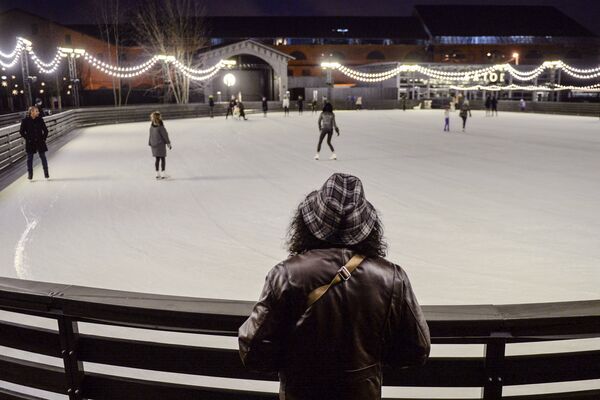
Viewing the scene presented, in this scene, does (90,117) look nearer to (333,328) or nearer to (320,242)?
(320,242)

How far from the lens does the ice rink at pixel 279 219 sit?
5.90 metres

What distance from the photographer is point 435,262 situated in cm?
638

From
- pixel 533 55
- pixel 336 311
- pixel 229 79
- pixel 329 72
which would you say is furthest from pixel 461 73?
pixel 336 311

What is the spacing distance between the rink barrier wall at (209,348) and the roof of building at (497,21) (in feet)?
219

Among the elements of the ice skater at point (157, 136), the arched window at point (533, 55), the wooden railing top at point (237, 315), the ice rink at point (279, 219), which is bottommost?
the ice rink at point (279, 219)

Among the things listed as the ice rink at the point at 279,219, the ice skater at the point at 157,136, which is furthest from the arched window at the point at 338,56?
the ice skater at the point at 157,136

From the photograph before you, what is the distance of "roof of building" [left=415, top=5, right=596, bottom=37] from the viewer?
6450 cm

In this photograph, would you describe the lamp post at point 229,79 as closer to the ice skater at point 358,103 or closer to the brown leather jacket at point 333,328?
the ice skater at point 358,103

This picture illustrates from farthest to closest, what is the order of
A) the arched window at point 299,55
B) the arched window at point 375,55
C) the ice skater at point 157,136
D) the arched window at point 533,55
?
the arched window at point 533,55 < the arched window at point 375,55 < the arched window at point 299,55 < the ice skater at point 157,136

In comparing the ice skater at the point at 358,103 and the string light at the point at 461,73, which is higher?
the string light at the point at 461,73

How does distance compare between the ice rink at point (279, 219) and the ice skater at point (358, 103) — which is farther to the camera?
the ice skater at point (358, 103)

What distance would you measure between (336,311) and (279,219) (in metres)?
6.82

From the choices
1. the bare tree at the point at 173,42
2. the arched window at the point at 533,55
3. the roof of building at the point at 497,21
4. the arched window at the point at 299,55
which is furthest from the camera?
the roof of building at the point at 497,21

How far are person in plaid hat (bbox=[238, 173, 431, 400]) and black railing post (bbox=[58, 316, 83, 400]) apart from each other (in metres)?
0.95
